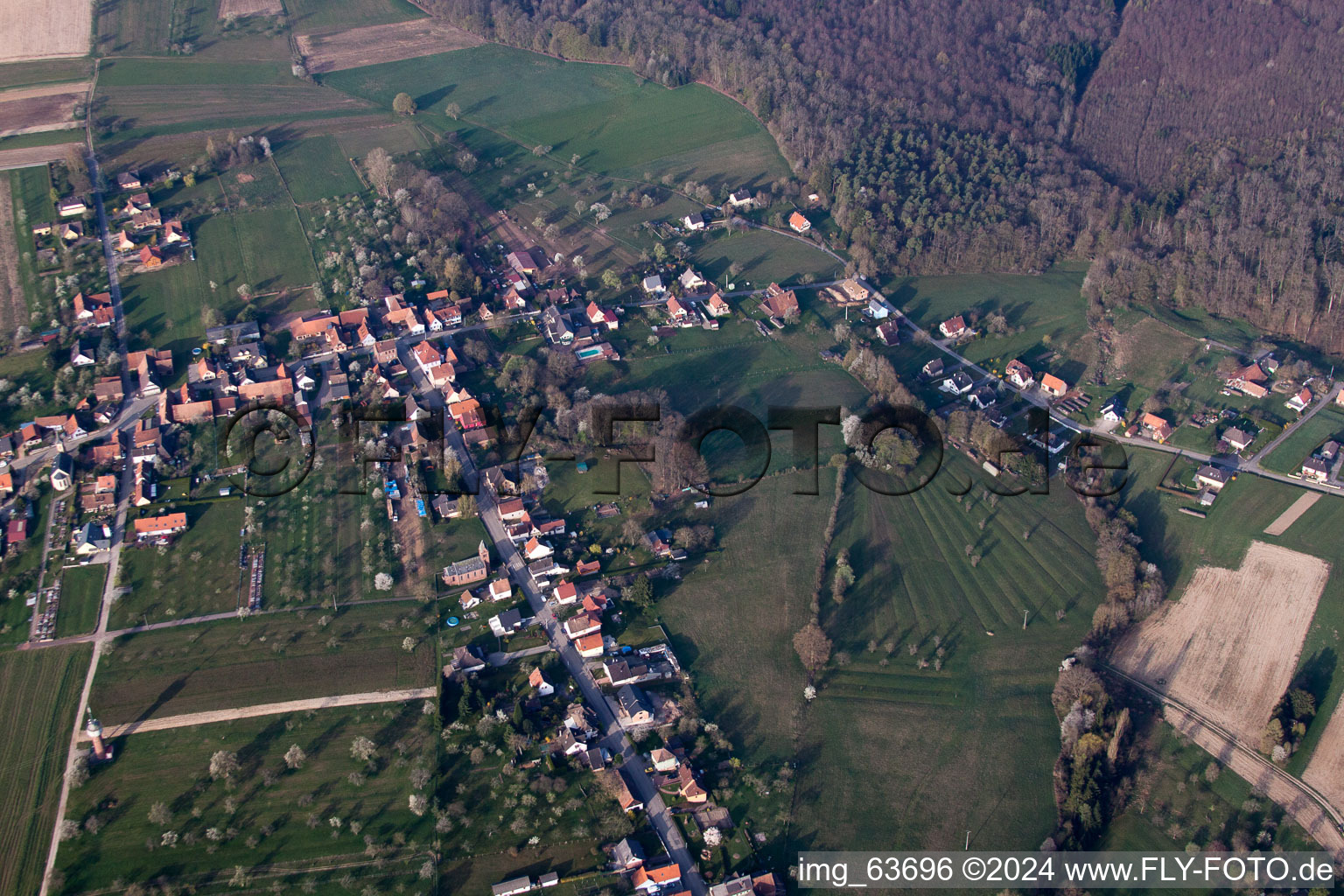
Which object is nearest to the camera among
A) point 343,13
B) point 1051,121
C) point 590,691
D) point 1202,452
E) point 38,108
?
point 590,691

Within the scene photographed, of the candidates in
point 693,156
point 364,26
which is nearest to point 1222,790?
point 693,156

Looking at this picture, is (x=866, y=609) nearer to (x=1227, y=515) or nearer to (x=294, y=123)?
(x=1227, y=515)

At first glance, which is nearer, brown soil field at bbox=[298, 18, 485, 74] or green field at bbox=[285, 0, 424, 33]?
brown soil field at bbox=[298, 18, 485, 74]

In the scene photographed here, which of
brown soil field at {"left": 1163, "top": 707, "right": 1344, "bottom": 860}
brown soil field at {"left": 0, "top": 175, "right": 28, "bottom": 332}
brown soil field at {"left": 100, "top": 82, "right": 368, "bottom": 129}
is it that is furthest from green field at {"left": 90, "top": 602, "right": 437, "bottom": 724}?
A: brown soil field at {"left": 100, "top": 82, "right": 368, "bottom": 129}

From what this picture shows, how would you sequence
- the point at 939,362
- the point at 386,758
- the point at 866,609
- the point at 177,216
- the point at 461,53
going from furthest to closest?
the point at 461,53, the point at 177,216, the point at 939,362, the point at 866,609, the point at 386,758

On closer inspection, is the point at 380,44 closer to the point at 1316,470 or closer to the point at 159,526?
the point at 159,526

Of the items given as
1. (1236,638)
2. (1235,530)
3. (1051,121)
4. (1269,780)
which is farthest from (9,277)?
(1051,121)

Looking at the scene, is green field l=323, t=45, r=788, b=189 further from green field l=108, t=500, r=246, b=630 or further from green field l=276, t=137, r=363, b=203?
green field l=108, t=500, r=246, b=630
